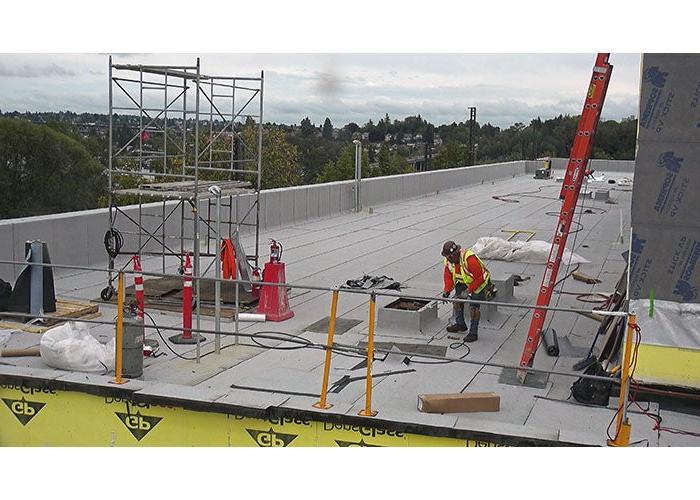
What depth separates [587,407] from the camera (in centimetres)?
851

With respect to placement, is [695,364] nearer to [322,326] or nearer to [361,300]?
[322,326]

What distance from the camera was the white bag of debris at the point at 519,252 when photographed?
57.6ft

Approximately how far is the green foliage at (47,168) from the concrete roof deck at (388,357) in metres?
51.7

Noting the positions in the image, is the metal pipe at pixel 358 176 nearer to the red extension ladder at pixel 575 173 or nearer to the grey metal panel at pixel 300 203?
the grey metal panel at pixel 300 203

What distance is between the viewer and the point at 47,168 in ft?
226

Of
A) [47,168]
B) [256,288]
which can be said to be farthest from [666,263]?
[47,168]

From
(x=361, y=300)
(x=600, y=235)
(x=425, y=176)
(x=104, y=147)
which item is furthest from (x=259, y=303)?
(x=104, y=147)

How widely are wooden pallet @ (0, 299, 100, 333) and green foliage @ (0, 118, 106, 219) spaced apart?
57.5 m

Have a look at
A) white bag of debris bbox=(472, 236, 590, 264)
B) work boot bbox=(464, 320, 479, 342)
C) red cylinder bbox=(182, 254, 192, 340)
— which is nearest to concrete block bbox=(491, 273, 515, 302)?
work boot bbox=(464, 320, 479, 342)

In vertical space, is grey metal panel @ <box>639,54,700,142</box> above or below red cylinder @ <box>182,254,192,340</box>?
above

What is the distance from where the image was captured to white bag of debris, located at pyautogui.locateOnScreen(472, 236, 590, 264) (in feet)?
57.6

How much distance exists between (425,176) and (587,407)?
2741cm

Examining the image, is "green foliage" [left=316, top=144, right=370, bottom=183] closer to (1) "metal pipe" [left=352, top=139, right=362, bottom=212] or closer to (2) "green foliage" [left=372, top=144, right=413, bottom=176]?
(2) "green foliage" [left=372, top=144, right=413, bottom=176]

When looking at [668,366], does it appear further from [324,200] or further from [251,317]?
[324,200]
